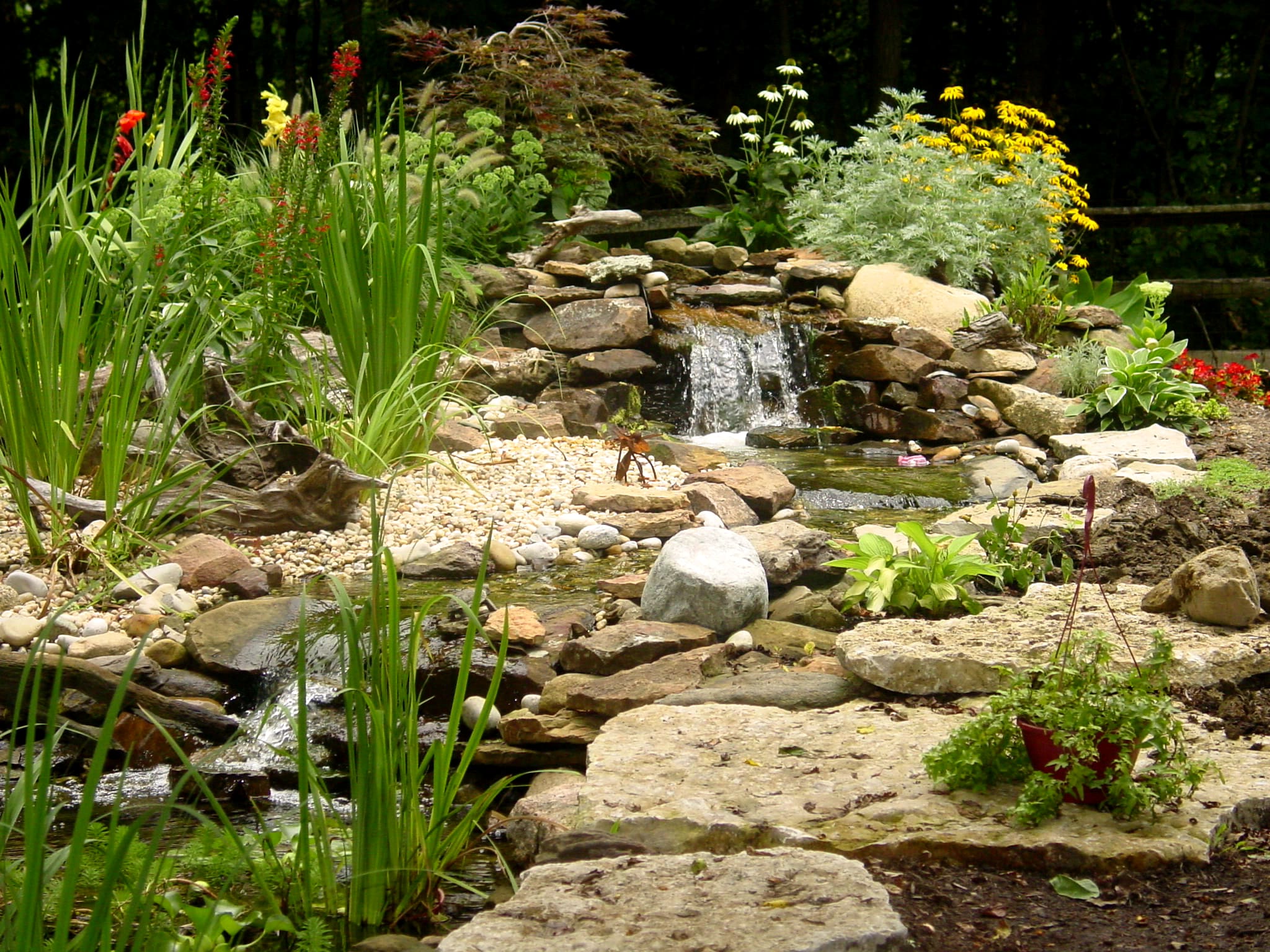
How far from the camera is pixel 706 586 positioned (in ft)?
12.4

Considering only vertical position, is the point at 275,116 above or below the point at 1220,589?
above

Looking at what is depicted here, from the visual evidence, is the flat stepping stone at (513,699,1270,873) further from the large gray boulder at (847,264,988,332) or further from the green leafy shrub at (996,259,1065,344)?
the green leafy shrub at (996,259,1065,344)

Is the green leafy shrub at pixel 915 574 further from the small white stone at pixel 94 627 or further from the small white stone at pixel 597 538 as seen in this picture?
the small white stone at pixel 94 627

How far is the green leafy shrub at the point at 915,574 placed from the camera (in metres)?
3.57

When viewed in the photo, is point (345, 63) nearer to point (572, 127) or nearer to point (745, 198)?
point (572, 127)

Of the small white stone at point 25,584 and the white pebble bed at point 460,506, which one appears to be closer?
the small white stone at point 25,584

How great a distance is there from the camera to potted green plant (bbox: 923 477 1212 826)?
2.15m

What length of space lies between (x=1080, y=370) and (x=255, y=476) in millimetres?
5347

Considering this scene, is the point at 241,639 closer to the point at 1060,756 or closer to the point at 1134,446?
the point at 1060,756

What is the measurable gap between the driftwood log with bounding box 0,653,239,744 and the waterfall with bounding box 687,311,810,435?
197 inches

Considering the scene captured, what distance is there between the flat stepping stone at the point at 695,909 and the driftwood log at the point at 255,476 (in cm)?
294

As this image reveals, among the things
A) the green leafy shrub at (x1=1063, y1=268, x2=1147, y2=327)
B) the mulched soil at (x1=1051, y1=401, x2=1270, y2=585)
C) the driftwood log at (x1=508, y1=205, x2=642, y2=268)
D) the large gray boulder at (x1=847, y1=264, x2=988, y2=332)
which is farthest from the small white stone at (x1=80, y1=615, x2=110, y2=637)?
the green leafy shrub at (x1=1063, y1=268, x2=1147, y2=327)

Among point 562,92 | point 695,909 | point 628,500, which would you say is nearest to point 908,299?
point 562,92

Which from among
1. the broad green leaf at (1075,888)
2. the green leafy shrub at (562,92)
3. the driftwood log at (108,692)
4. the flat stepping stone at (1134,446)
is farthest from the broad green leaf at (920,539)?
the green leafy shrub at (562,92)
